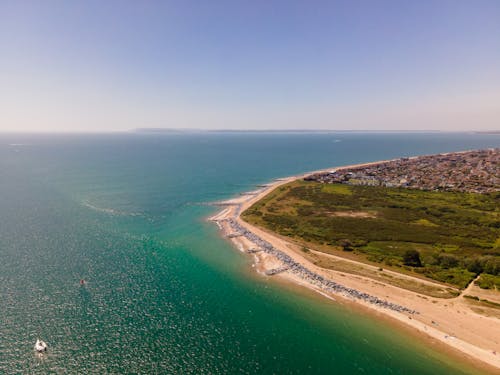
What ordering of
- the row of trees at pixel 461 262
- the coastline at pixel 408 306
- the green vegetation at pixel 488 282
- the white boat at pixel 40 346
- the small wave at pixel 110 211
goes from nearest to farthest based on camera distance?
the white boat at pixel 40 346 → the coastline at pixel 408 306 → the green vegetation at pixel 488 282 → the row of trees at pixel 461 262 → the small wave at pixel 110 211

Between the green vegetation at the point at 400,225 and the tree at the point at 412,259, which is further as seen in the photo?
the tree at the point at 412,259

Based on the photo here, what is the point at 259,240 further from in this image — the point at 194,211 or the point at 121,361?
the point at 121,361

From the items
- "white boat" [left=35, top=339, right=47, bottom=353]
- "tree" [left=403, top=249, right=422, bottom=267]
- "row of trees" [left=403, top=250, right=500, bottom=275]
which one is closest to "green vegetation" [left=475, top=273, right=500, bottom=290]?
"row of trees" [left=403, top=250, right=500, bottom=275]

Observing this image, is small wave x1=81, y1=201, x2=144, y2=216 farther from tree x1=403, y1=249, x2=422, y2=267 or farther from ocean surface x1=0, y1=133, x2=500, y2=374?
tree x1=403, y1=249, x2=422, y2=267

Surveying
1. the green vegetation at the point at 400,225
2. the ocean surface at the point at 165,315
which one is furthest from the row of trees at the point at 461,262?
the ocean surface at the point at 165,315

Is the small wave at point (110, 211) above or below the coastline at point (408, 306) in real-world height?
above

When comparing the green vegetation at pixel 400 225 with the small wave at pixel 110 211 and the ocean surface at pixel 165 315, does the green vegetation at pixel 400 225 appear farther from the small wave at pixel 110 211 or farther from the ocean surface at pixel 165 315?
the small wave at pixel 110 211


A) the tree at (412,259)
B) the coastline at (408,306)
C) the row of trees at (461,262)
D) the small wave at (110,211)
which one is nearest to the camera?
the coastline at (408,306)
